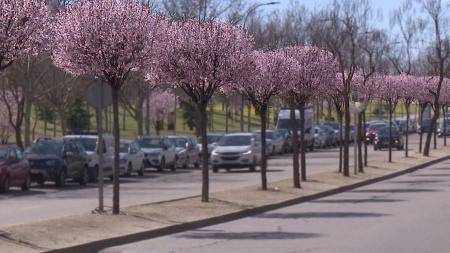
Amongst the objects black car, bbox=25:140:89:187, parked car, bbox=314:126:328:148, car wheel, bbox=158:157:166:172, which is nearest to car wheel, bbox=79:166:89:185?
black car, bbox=25:140:89:187

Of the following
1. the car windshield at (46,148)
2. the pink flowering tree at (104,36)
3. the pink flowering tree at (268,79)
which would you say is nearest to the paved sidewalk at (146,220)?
the pink flowering tree at (268,79)

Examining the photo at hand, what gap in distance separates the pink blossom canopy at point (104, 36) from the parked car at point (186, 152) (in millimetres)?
28258

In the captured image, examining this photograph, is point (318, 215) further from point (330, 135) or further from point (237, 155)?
point (330, 135)

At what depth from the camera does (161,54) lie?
70.0ft

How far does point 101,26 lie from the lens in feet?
60.5

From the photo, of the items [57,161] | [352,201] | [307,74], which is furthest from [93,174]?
[352,201]

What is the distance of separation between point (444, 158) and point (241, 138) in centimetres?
1487

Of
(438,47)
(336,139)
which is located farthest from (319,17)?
(336,139)

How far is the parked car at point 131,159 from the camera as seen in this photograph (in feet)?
129

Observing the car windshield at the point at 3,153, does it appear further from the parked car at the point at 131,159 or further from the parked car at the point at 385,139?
the parked car at the point at 385,139

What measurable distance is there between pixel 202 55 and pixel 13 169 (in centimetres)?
1039

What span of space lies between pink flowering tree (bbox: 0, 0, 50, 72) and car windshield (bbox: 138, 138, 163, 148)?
29700mm

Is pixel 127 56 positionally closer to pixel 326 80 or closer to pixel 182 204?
pixel 182 204

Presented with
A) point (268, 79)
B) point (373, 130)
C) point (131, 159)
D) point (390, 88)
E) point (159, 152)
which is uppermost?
point (390, 88)
